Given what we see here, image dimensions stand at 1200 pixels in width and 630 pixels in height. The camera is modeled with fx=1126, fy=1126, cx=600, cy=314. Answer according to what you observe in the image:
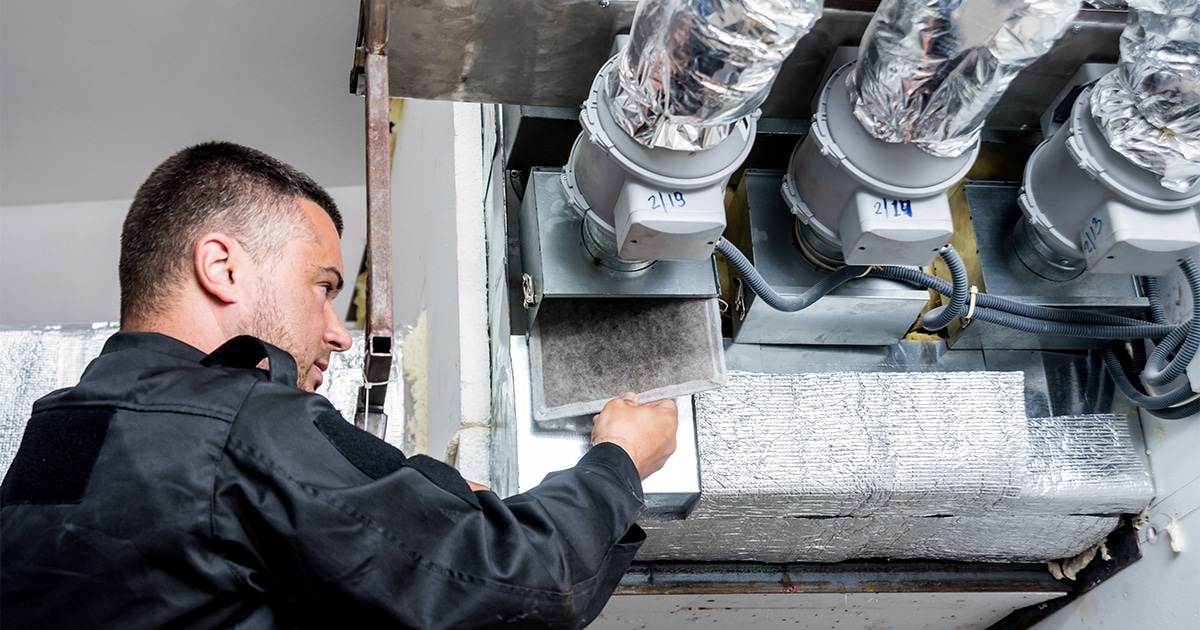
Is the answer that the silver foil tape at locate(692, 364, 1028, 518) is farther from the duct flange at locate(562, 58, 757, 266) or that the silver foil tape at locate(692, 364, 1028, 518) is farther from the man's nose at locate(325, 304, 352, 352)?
the man's nose at locate(325, 304, 352, 352)

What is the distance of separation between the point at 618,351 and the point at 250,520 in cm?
57

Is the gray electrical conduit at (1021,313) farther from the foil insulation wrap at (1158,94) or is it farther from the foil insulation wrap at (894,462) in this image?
the foil insulation wrap at (1158,94)

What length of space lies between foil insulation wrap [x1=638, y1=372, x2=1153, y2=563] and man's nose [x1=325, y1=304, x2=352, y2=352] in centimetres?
44

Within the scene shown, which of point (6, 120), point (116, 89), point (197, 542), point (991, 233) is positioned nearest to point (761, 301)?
point (991, 233)

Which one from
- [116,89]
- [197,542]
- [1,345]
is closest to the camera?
[197,542]

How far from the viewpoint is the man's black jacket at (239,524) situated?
0.82 meters

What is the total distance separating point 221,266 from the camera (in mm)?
1026

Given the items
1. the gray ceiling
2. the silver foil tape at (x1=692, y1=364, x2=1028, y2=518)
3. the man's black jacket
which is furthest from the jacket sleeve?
the gray ceiling

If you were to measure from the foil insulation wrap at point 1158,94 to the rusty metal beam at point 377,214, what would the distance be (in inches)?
29.6

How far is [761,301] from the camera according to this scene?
137 cm

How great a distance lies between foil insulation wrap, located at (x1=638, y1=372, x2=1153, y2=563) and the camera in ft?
4.44

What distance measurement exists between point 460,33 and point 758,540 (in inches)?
29.7

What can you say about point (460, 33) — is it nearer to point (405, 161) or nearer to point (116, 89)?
point (405, 161)

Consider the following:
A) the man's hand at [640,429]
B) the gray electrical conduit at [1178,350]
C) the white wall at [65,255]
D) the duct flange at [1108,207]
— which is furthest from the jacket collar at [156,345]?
the white wall at [65,255]
